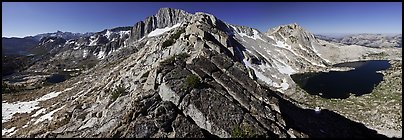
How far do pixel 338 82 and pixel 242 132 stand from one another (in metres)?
72.2

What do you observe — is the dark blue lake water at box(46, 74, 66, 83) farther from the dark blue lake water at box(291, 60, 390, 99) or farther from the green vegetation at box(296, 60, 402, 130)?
the green vegetation at box(296, 60, 402, 130)

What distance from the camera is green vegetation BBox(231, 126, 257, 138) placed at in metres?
27.6

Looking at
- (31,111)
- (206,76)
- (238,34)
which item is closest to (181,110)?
(206,76)

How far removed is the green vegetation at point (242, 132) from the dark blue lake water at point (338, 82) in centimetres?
4780

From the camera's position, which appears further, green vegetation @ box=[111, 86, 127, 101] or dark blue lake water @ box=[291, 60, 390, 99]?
dark blue lake water @ box=[291, 60, 390, 99]

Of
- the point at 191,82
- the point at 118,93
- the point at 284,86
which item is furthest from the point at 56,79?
the point at 191,82

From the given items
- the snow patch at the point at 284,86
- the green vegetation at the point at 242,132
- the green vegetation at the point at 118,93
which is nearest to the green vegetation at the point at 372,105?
the snow patch at the point at 284,86

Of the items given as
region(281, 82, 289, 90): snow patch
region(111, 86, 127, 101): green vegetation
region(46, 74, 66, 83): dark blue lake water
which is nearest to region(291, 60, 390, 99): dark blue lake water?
region(281, 82, 289, 90): snow patch

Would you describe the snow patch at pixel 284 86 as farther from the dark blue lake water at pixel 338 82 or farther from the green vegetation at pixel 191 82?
the green vegetation at pixel 191 82

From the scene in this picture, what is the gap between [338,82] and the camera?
89188 millimetres

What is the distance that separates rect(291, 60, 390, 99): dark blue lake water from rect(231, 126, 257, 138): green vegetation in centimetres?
4780

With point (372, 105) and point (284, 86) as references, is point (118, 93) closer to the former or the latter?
point (284, 86)

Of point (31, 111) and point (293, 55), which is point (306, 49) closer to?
point (293, 55)

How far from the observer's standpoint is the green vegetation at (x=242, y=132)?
2758 cm
